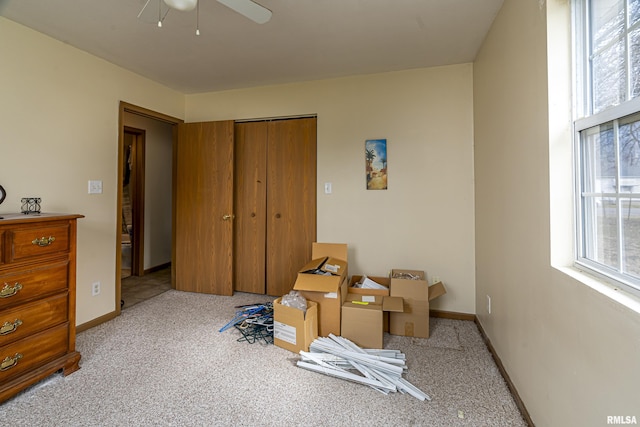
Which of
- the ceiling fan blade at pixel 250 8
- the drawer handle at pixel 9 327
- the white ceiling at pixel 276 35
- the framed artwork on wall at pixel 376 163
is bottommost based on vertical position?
the drawer handle at pixel 9 327

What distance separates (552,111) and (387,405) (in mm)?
1675

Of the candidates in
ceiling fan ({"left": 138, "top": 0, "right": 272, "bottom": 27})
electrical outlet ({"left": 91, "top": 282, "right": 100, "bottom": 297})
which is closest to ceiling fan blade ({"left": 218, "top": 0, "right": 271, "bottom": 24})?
ceiling fan ({"left": 138, "top": 0, "right": 272, "bottom": 27})

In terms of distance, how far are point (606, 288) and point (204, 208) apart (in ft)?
11.1

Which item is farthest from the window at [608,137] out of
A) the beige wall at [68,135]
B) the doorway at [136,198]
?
the doorway at [136,198]

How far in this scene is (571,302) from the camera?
1.05 m

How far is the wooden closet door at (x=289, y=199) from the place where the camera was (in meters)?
3.11

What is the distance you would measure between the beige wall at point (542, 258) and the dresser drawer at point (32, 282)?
2.73 meters

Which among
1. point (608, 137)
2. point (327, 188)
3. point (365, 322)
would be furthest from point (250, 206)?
point (608, 137)

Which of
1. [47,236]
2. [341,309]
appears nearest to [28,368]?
[47,236]

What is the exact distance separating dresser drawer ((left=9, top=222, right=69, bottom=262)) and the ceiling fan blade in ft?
5.61

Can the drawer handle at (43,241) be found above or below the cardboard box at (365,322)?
above

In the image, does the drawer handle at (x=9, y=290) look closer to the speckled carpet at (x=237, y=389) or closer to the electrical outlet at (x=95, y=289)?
the speckled carpet at (x=237, y=389)

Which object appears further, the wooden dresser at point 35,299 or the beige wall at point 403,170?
the beige wall at point 403,170

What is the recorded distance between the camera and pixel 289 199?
125 inches
